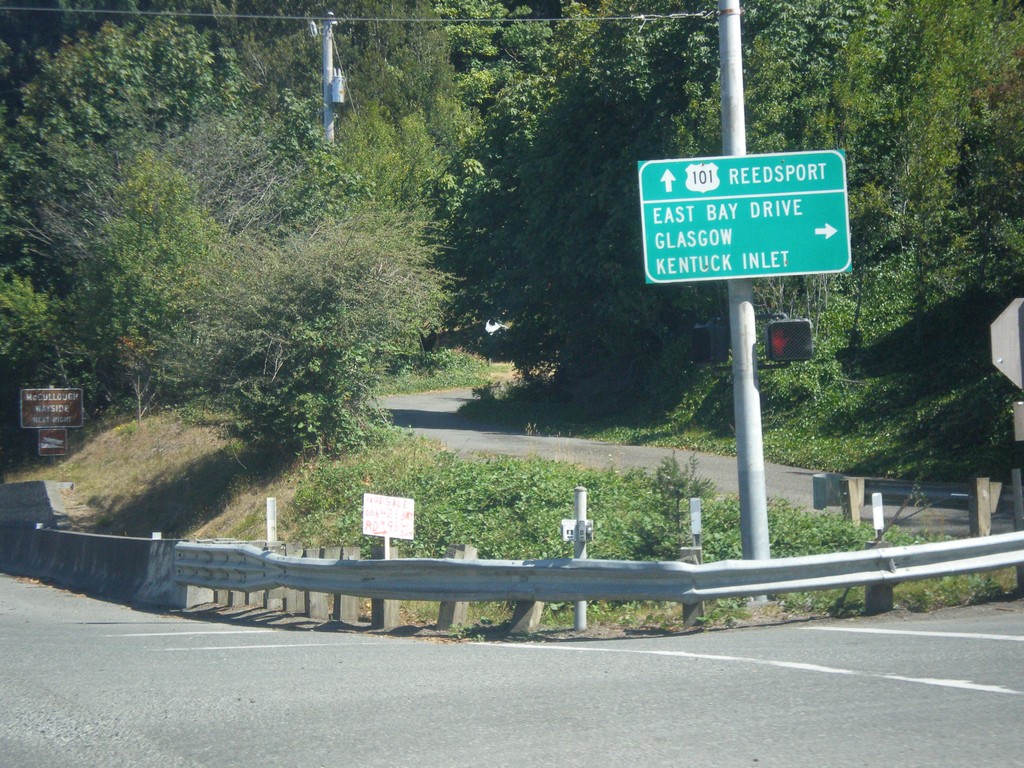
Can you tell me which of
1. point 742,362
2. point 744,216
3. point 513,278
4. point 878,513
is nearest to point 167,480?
point 513,278

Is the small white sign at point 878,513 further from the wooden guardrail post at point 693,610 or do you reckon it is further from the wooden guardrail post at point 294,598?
the wooden guardrail post at point 294,598

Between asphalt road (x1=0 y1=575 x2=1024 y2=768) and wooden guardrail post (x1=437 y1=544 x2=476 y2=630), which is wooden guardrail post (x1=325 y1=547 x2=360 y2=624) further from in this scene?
asphalt road (x1=0 y1=575 x2=1024 y2=768)

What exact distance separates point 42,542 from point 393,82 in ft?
146

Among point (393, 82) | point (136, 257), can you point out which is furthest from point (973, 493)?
point (393, 82)

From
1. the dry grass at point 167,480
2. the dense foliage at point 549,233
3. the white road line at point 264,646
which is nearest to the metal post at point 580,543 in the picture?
the white road line at point 264,646

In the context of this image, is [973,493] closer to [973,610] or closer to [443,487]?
[973,610]

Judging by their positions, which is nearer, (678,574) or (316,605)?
(678,574)

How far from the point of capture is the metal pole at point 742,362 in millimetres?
11586

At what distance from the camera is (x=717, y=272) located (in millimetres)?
11820

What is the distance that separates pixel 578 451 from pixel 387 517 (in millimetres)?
12842

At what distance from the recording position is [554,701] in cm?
723

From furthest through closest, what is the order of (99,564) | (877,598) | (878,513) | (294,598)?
(99,564) → (294,598) → (878,513) → (877,598)

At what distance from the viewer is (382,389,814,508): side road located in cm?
2112

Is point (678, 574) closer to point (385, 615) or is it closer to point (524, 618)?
point (524, 618)
